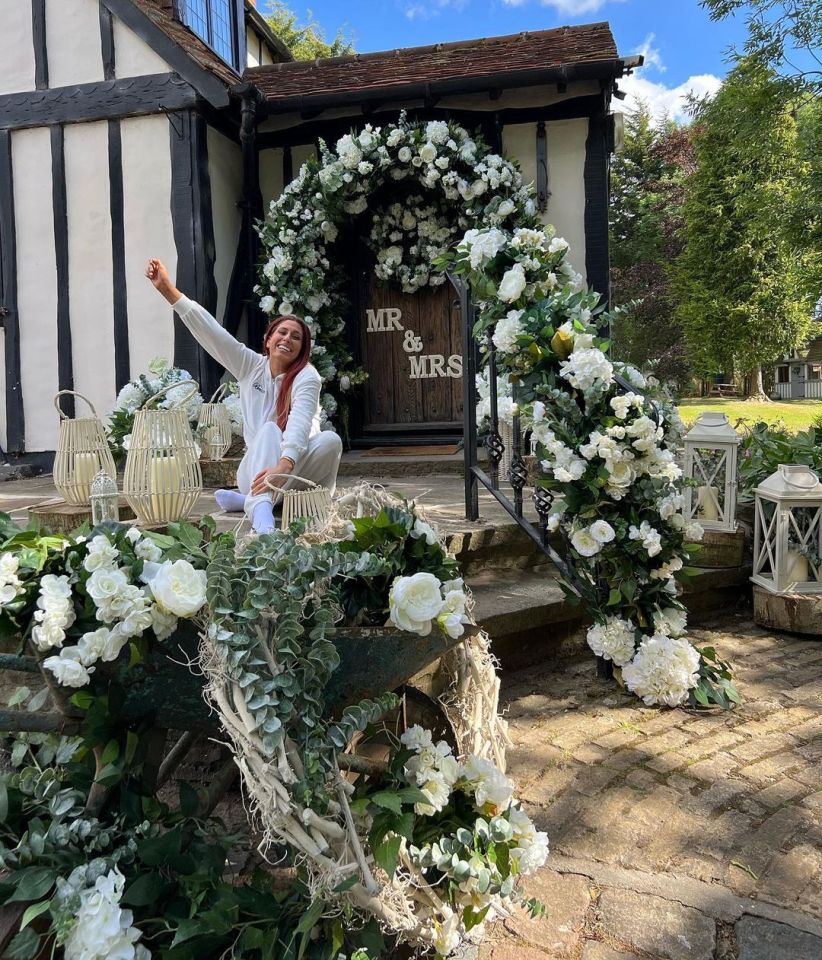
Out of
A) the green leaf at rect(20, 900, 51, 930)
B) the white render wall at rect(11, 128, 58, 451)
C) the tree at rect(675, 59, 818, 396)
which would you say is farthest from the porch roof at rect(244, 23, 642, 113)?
the tree at rect(675, 59, 818, 396)

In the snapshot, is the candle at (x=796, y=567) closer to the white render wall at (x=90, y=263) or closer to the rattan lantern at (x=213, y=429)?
the rattan lantern at (x=213, y=429)

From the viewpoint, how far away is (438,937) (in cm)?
141

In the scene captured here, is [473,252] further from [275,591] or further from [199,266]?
[199,266]

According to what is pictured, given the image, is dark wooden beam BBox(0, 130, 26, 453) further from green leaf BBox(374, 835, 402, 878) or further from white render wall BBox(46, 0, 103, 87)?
green leaf BBox(374, 835, 402, 878)

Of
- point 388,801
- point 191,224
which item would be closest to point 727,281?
point 191,224

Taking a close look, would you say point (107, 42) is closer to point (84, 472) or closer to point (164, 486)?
point (84, 472)

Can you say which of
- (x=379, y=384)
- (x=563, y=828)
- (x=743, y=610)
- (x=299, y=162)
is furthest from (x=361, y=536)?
(x=299, y=162)

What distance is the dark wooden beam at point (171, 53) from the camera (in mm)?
5602

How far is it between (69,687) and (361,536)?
0.64m

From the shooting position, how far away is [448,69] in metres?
6.14

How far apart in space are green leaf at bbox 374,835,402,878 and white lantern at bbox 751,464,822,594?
112 inches

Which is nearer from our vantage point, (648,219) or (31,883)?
(31,883)

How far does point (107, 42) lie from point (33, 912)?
651cm

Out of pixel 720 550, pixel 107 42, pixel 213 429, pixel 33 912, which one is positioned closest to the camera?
pixel 33 912
